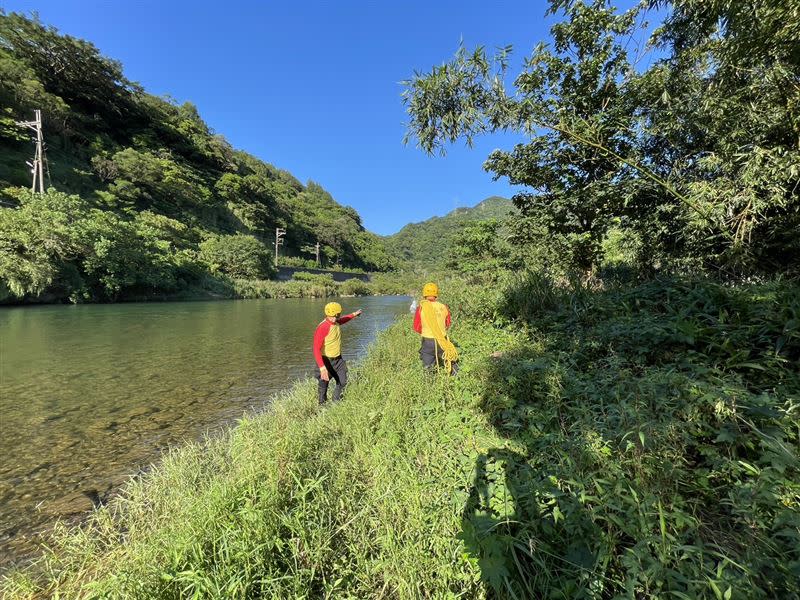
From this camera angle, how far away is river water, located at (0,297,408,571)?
4.02 m

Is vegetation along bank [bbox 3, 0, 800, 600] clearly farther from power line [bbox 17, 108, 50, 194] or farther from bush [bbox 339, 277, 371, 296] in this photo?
bush [bbox 339, 277, 371, 296]

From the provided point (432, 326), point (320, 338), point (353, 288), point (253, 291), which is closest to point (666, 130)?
point (432, 326)

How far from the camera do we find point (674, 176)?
6.07 metres

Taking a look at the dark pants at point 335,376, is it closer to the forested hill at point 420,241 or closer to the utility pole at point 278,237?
the utility pole at point 278,237

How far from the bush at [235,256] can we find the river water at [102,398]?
30.0m

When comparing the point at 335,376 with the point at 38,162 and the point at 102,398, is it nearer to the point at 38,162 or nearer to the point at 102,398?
the point at 102,398

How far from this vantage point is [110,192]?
42281 millimetres

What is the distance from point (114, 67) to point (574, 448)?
8564cm

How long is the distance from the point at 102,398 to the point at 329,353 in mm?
5079

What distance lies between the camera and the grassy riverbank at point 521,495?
1806 mm

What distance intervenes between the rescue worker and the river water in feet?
6.68

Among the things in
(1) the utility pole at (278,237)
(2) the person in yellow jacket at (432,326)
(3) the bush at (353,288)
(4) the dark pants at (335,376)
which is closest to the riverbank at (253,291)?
(3) the bush at (353,288)

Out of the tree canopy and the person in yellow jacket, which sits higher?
the tree canopy

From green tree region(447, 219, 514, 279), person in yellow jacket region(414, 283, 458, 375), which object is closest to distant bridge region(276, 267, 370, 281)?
green tree region(447, 219, 514, 279)
